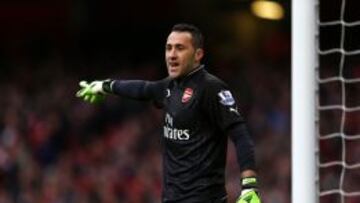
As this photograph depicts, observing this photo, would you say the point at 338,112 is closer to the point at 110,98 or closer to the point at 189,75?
the point at 110,98

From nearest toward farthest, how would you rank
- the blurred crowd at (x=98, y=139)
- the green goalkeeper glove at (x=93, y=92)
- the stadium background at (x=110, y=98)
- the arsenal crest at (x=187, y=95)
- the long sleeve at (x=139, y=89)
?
the arsenal crest at (x=187, y=95), the long sleeve at (x=139, y=89), the green goalkeeper glove at (x=93, y=92), the blurred crowd at (x=98, y=139), the stadium background at (x=110, y=98)

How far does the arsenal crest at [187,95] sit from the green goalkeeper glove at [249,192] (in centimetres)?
49

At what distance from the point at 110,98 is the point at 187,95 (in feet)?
23.8

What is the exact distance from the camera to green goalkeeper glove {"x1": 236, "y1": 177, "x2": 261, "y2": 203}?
4652mm


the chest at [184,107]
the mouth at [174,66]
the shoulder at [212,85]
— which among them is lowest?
the chest at [184,107]

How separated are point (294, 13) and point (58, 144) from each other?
24.5 feet

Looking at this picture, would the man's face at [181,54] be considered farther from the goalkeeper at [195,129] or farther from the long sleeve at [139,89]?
the long sleeve at [139,89]

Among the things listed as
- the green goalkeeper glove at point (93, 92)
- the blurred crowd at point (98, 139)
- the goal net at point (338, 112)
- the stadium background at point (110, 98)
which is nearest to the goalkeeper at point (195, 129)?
the green goalkeeper glove at point (93, 92)

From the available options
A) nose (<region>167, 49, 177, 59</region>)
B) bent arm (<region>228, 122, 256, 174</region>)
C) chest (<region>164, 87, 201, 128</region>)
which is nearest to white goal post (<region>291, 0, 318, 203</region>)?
bent arm (<region>228, 122, 256, 174</region>)

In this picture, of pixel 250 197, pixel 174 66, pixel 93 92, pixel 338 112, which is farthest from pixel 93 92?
pixel 338 112

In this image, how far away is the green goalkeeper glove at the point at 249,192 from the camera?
465 cm

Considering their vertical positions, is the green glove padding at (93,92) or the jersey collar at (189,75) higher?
the jersey collar at (189,75)

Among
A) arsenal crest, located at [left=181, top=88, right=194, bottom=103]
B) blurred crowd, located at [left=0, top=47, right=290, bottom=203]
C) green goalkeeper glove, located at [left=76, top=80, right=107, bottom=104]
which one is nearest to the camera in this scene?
arsenal crest, located at [left=181, top=88, right=194, bottom=103]

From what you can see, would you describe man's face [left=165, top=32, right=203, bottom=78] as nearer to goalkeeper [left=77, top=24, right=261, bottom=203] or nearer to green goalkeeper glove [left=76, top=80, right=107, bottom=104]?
goalkeeper [left=77, top=24, right=261, bottom=203]
